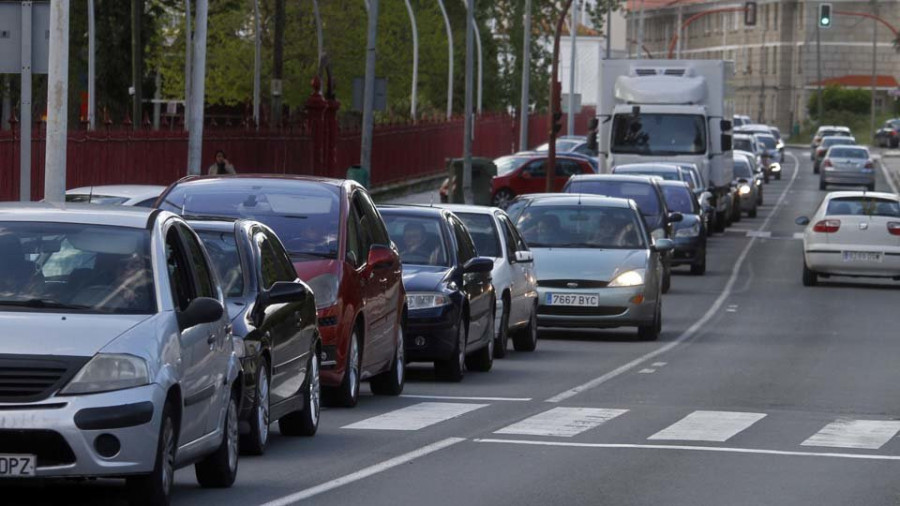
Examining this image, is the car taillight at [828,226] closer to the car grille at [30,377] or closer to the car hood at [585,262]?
the car hood at [585,262]

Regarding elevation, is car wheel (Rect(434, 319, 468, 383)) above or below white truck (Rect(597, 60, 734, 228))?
below

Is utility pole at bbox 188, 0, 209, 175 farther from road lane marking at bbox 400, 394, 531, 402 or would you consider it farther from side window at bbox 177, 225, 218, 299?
side window at bbox 177, 225, 218, 299

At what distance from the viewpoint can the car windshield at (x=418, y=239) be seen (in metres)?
18.8

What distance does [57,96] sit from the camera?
2011cm

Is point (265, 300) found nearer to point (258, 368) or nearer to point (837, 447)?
point (258, 368)

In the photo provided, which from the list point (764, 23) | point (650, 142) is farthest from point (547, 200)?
point (764, 23)

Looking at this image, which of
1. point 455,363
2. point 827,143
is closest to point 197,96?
point 455,363

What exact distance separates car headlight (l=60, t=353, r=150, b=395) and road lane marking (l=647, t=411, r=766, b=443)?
17.4ft

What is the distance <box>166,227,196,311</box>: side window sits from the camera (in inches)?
409

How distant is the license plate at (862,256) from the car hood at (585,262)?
36.3ft

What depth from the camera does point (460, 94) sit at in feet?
328

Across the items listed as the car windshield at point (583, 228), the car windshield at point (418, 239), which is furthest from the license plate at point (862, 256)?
the car windshield at point (418, 239)

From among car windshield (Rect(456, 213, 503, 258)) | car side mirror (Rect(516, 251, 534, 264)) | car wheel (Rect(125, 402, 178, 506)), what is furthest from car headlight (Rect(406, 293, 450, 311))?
car wheel (Rect(125, 402, 178, 506))

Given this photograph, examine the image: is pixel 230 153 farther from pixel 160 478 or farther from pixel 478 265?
pixel 160 478
